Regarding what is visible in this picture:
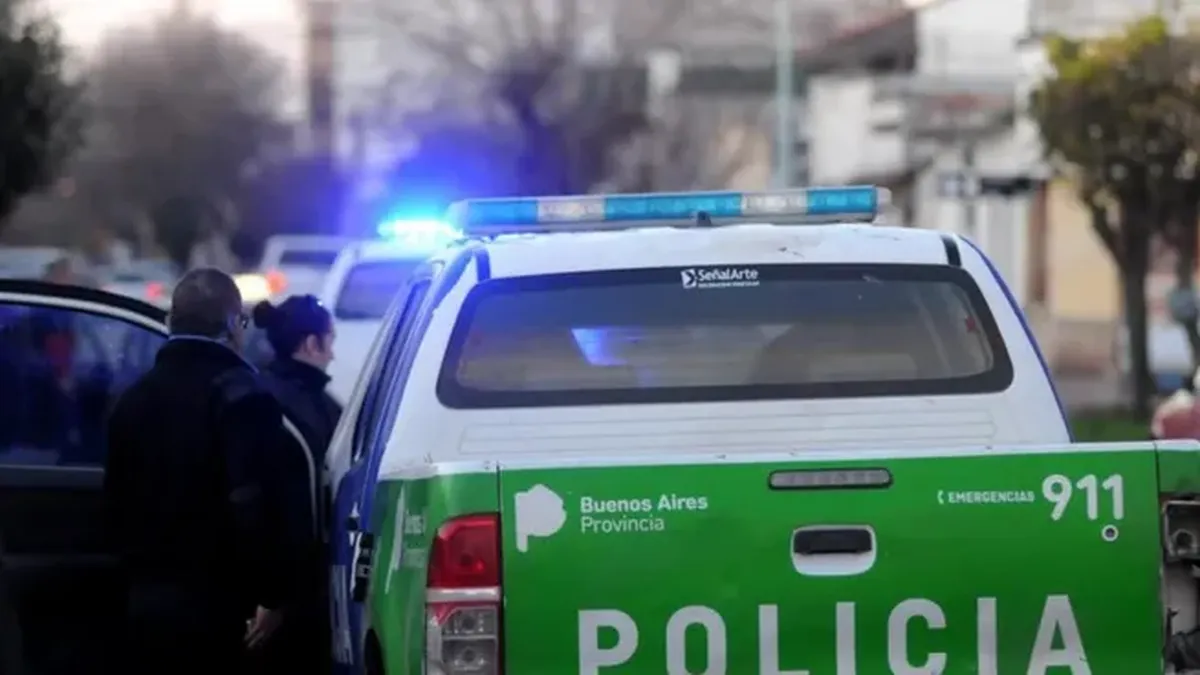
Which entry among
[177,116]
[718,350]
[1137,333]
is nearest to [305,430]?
[718,350]

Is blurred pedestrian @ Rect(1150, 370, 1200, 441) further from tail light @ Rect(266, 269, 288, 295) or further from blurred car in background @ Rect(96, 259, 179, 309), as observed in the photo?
blurred car in background @ Rect(96, 259, 179, 309)

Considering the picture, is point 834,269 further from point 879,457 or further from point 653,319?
point 879,457

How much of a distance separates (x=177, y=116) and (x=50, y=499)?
69.7 meters

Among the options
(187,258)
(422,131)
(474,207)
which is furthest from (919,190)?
(474,207)

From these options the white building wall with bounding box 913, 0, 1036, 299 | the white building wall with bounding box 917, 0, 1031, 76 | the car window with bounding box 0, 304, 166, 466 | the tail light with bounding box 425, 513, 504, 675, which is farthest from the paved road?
the tail light with bounding box 425, 513, 504, 675

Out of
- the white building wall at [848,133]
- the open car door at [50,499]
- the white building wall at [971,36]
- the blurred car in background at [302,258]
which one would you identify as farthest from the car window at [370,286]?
the white building wall at [848,133]

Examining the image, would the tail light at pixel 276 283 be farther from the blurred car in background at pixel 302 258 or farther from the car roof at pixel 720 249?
the car roof at pixel 720 249

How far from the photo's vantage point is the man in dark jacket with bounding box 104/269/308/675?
20.4 feet

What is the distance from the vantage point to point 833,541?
4.74 meters

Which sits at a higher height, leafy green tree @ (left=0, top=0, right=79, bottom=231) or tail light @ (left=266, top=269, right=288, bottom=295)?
leafy green tree @ (left=0, top=0, right=79, bottom=231)

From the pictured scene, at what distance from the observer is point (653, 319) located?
20.1ft

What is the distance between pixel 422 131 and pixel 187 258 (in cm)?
820

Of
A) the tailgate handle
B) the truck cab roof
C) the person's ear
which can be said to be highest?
the truck cab roof

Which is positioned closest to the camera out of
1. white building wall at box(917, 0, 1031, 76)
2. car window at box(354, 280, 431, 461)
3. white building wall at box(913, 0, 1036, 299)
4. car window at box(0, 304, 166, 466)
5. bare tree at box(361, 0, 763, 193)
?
car window at box(354, 280, 431, 461)
